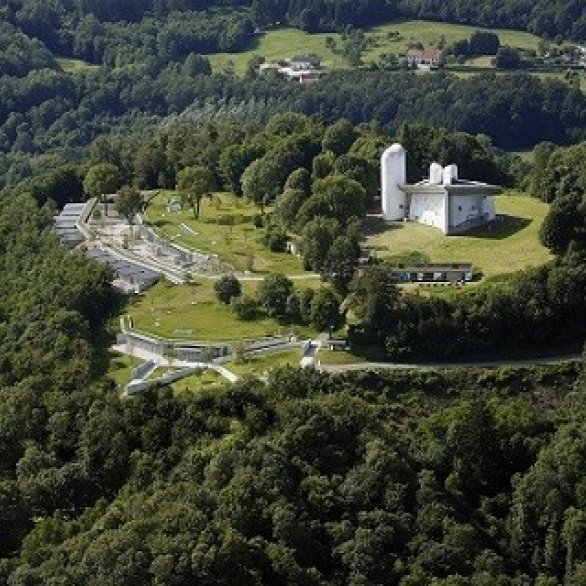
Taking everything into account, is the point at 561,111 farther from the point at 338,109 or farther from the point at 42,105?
the point at 42,105

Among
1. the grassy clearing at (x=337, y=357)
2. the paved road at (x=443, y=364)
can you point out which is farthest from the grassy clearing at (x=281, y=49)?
the grassy clearing at (x=337, y=357)

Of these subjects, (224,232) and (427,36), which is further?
(427,36)

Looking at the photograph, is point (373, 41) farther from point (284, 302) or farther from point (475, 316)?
point (475, 316)

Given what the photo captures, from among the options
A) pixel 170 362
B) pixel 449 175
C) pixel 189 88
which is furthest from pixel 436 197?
pixel 189 88

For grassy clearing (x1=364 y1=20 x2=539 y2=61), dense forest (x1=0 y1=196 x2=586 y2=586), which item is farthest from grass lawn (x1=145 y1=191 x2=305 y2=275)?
grassy clearing (x1=364 y1=20 x2=539 y2=61)

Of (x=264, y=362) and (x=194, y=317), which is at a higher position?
(x=194, y=317)

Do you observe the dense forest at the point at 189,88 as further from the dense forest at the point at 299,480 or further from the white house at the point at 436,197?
the dense forest at the point at 299,480

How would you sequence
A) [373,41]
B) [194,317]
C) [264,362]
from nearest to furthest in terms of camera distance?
[264,362] < [194,317] < [373,41]
